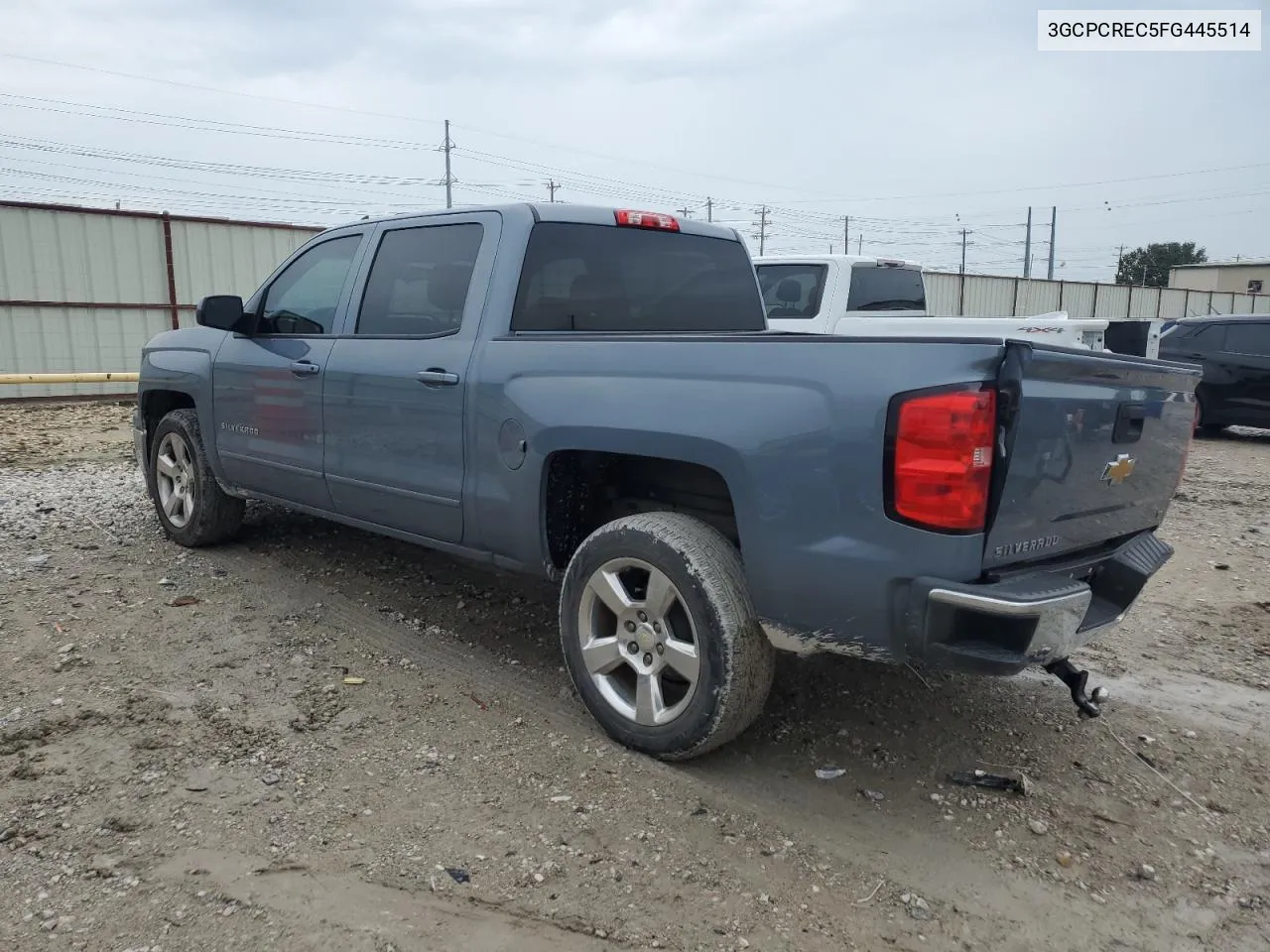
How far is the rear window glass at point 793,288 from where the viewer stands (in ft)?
27.5

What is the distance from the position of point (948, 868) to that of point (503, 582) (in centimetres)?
293

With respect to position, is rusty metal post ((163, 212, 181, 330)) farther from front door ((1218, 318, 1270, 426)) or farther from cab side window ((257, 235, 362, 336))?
front door ((1218, 318, 1270, 426))

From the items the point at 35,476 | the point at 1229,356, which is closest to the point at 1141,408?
the point at 35,476

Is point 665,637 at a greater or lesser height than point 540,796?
greater

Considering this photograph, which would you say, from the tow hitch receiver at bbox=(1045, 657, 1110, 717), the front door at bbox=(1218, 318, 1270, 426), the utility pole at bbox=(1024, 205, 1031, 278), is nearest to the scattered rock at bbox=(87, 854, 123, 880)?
the tow hitch receiver at bbox=(1045, 657, 1110, 717)

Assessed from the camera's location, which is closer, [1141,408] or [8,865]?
[8,865]

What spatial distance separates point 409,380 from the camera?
3.89 m

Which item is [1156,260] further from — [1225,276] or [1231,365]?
[1231,365]

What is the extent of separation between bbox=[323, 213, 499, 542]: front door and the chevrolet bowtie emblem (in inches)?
88.3

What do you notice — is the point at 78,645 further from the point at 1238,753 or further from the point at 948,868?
the point at 1238,753

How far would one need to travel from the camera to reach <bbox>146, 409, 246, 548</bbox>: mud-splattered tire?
5375 mm

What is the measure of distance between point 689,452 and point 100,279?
1510 cm

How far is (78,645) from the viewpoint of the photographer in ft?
13.3

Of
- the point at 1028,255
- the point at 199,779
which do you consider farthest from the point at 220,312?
the point at 1028,255
